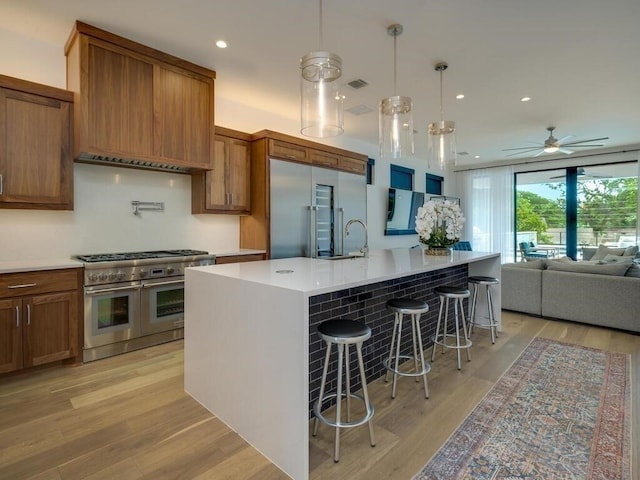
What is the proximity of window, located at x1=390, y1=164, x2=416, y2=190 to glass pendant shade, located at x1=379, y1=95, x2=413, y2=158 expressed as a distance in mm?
4012

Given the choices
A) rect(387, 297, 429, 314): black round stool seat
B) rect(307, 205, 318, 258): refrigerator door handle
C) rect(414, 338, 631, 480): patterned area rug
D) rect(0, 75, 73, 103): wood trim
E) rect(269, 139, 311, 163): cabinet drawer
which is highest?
rect(0, 75, 73, 103): wood trim

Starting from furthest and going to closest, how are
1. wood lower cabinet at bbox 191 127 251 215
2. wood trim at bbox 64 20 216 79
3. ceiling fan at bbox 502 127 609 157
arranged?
ceiling fan at bbox 502 127 609 157, wood lower cabinet at bbox 191 127 251 215, wood trim at bbox 64 20 216 79

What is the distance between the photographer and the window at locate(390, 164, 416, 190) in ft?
22.9

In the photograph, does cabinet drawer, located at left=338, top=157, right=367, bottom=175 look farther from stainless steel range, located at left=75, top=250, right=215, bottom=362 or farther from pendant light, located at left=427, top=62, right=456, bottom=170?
stainless steel range, located at left=75, top=250, right=215, bottom=362

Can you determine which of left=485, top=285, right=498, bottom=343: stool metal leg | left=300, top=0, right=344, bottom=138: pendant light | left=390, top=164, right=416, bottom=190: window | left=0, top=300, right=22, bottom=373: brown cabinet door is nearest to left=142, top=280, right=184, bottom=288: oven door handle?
left=0, top=300, right=22, bottom=373: brown cabinet door

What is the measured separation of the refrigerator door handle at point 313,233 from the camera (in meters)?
4.52

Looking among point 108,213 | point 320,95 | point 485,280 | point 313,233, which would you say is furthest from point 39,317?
point 485,280

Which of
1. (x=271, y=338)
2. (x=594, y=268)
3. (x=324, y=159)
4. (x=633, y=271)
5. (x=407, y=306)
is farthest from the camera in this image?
(x=324, y=159)

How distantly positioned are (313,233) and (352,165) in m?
1.42

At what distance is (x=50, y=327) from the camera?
270 cm

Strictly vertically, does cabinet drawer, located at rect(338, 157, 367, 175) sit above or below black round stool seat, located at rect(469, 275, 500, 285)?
above

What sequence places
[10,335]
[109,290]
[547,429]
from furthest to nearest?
[109,290]
[10,335]
[547,429]

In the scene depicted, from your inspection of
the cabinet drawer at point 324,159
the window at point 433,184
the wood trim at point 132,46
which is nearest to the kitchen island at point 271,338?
the wood trim at point 132,46

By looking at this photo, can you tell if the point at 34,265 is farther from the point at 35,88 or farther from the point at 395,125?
the point at 395,125
